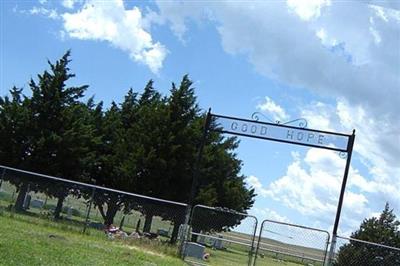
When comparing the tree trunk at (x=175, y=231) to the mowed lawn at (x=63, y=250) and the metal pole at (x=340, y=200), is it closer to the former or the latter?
the mowed lawn at (x=63, y=250)

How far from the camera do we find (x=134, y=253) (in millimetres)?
16812

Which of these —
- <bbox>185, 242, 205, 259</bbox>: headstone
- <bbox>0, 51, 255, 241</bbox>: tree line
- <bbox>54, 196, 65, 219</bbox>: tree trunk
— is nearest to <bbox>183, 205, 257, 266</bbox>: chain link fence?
<bbox>185, 242, 205, 259</bbox>: headstone

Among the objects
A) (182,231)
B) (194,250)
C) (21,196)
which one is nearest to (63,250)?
(182,231)

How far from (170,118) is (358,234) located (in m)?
14.1

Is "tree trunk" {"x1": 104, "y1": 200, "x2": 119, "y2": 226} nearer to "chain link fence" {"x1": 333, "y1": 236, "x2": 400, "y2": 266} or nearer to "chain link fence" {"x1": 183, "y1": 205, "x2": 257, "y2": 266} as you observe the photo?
"chain link fence" {"x1": 183, "y1": 205, "x2": 257, "y2": 266}

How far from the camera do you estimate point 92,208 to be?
2128 cm

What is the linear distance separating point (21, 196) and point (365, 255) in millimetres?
12784

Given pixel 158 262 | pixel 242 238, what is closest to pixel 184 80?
pixel 242 238

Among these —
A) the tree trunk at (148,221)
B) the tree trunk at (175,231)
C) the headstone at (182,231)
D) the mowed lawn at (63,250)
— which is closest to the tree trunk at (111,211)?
the tree trunk at (148,221)

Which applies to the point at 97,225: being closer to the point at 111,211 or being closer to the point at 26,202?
the point at 111,211

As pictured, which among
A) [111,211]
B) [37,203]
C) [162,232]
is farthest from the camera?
[37,203]

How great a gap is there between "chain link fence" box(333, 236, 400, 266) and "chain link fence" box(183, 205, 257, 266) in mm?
2620

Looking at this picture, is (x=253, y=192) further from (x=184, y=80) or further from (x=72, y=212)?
(x=72, y=212)

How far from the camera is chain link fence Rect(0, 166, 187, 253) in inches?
Result: 816
